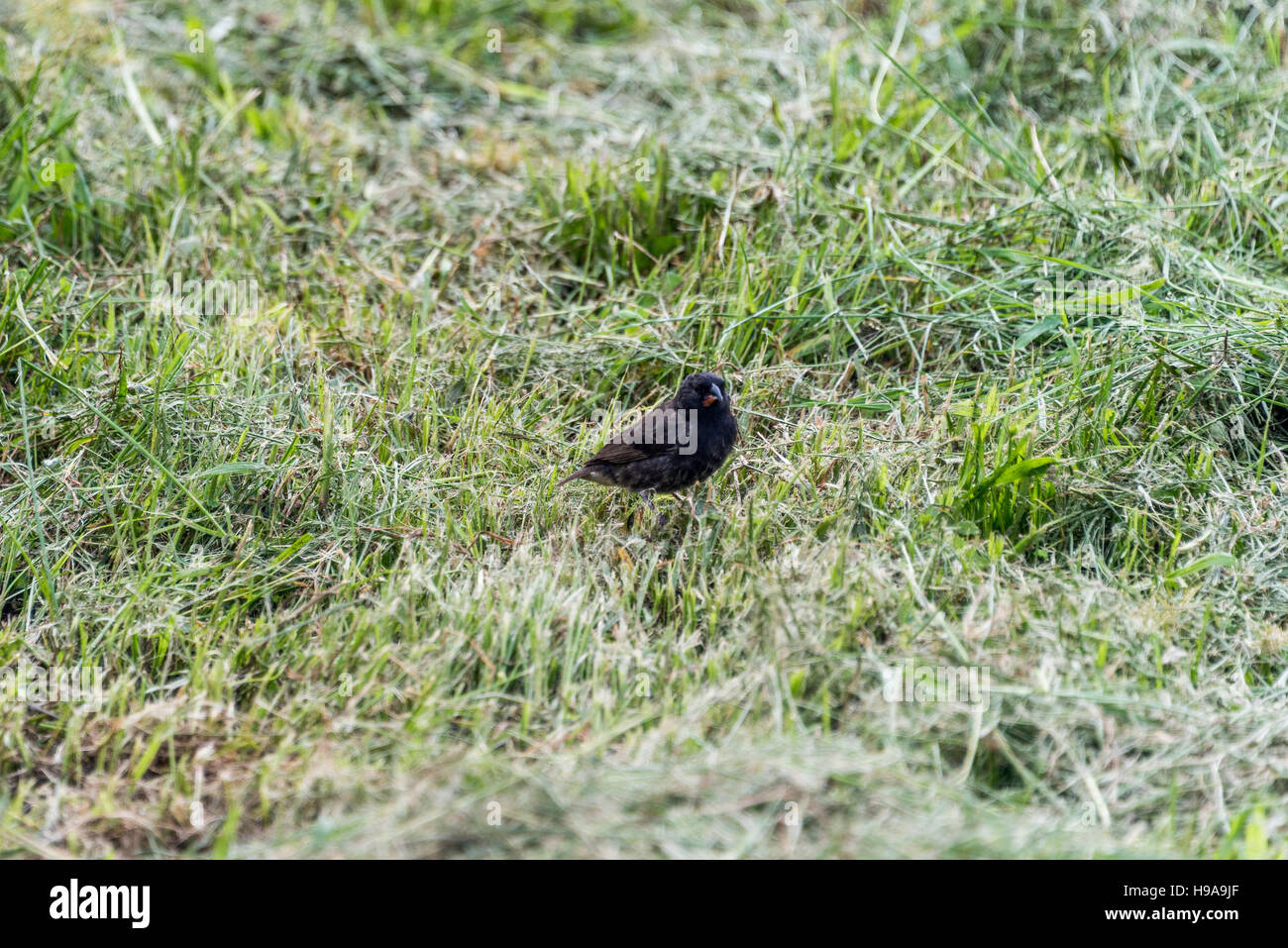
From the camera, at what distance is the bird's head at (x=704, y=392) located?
3857 millimetres

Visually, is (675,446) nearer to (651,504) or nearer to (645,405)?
(651,504)

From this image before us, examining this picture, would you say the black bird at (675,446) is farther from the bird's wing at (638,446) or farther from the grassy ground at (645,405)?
the grassy ground at (645,405)

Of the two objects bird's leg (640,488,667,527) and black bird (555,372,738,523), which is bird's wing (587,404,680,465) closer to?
black bird (555,372,738,523)

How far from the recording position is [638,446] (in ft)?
12.5

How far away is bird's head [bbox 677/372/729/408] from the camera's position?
3.86 metres

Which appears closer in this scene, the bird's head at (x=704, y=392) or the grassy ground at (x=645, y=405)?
the grassy ground at (x=645, y=405)

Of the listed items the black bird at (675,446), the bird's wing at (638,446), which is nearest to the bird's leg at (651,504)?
the black bird at (675,446)

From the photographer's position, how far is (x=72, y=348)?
171 inches

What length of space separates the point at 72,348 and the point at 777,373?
2.55 metres

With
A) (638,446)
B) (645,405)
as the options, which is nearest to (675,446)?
(638,446)
